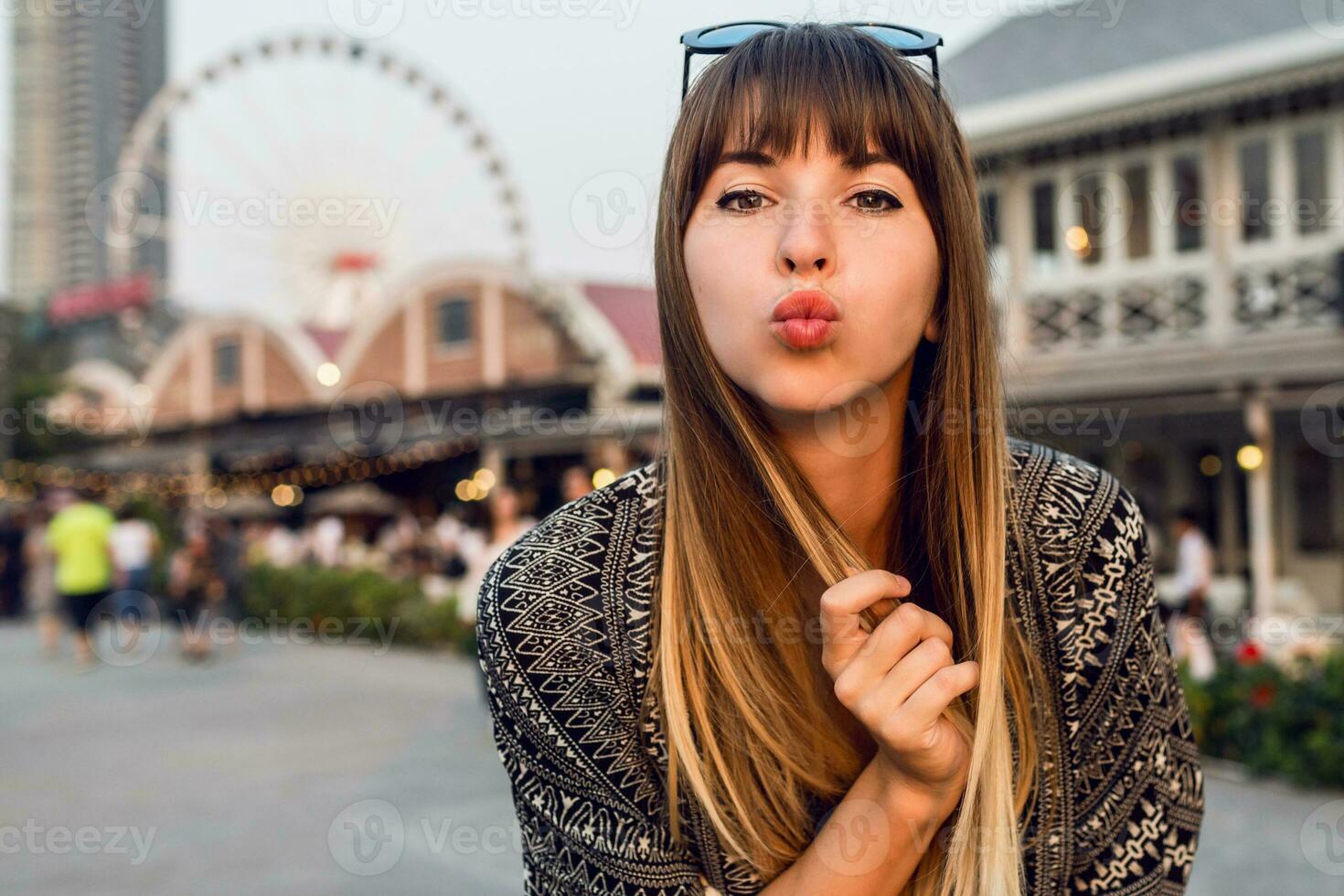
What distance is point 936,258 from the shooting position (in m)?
1.15

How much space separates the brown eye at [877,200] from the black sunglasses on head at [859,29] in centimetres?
18

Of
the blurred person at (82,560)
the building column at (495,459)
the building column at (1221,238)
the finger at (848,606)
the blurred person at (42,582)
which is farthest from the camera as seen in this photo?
the building column at (495,459)

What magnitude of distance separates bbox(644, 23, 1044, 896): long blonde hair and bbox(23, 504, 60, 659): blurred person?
13397mm

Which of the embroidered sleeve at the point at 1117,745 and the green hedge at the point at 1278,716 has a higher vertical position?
the embroidered sleeve at the point at 1117,745

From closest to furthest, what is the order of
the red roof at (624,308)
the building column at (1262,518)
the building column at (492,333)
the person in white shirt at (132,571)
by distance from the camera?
the building column at (1262,518) < the person in white shirt at (132,571) < the red roof at (624,308) < the building column at (492,333)

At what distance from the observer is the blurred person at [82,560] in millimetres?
11656

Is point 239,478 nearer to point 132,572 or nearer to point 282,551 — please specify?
point 282,551

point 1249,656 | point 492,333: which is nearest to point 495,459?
point 492,333

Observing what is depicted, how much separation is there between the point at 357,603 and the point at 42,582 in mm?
4325

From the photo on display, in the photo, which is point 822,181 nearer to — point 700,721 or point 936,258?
point 936,258

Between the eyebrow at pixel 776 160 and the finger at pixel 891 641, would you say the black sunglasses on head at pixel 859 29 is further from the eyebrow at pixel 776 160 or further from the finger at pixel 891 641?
the finger at pixel 891 641

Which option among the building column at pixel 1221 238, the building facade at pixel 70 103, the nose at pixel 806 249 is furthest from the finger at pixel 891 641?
the building facade at pixel 70 103

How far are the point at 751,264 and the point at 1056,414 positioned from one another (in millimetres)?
10735

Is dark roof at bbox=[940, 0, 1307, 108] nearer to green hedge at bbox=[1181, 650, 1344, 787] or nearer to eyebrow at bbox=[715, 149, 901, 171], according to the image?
green hedge at bbox=[1181, 650, 1344, 787]
